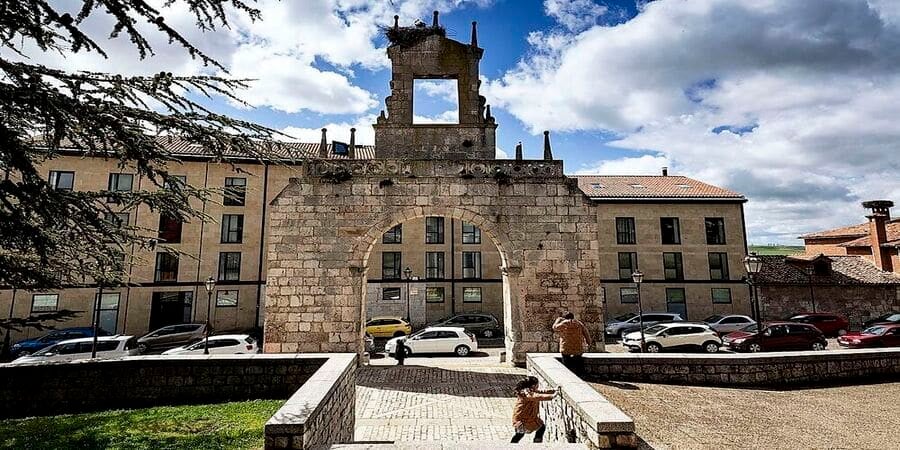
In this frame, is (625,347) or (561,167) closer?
(561,167)

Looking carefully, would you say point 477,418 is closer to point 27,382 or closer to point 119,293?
point 27,382

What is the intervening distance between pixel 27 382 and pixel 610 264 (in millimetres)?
25665

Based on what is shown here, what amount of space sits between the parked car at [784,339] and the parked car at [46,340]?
28157 millimetres

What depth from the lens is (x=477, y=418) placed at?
761 cm

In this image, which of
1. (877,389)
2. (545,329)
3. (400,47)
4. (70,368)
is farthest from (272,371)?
(877,389)

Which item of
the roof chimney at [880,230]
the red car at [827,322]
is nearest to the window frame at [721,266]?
the red car at [827,322]

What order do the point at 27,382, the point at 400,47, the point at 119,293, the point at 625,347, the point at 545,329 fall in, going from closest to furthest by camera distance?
the point at 27,382 < the point at 545,329 < the point at 400,47 < the point at 625,347 < the point at 119,293

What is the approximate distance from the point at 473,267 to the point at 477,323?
419 cm

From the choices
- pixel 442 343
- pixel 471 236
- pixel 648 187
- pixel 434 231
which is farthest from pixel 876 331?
pixel 434 231

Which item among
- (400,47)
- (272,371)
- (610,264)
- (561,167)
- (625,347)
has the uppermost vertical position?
(400,47)

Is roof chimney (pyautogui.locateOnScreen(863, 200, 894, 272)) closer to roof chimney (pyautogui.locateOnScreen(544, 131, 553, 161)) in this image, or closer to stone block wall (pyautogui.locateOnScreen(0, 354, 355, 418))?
roof chimney (pyautogui.locateOnScreen(544, 131, 553, 161))

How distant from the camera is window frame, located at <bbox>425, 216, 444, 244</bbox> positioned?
2688cm

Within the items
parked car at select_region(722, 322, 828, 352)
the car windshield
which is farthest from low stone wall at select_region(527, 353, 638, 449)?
the car windshield

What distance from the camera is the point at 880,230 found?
26.7 meters
